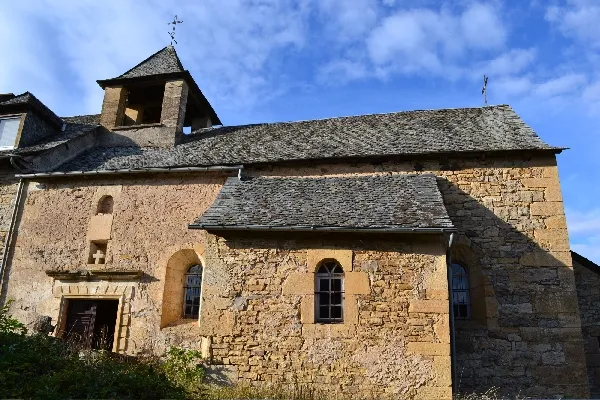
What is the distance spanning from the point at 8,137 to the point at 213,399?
10.3m

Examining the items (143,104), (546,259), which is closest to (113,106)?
(143,104)

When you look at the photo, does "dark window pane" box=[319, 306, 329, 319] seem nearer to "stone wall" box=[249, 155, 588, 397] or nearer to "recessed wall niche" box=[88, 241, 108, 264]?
"stone wall" box=[249, 155, 588, 397]

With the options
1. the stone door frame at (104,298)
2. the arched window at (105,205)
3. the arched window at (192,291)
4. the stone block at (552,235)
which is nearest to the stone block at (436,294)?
the stone block at (552,235)

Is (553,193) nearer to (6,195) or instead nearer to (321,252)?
(321,252)

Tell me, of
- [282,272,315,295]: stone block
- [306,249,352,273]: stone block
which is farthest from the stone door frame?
[306,249,352,273]: stone block

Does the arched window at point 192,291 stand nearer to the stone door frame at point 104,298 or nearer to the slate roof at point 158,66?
the stone door frame at point 104,298

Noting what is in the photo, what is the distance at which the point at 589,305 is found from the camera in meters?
10.0

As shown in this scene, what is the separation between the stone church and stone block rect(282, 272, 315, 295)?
0.03 m

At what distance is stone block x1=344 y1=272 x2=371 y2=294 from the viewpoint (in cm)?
811

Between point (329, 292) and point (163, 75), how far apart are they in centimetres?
965

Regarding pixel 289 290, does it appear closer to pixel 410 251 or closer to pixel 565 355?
pixel 410 251

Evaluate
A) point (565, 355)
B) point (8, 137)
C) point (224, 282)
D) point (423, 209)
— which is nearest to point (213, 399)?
point (224, 282)

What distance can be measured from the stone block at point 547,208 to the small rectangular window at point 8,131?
13287mm

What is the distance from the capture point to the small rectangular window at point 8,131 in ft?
42.6
